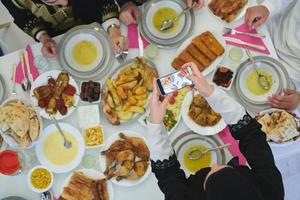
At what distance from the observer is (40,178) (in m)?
1.46

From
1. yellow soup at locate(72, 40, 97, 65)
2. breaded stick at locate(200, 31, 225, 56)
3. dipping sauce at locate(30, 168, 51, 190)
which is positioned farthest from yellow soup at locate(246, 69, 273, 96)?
dipping sauce at locate(30, 168, 51, 190)

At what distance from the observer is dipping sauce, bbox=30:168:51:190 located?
1.45 meters

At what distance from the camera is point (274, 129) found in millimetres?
1420

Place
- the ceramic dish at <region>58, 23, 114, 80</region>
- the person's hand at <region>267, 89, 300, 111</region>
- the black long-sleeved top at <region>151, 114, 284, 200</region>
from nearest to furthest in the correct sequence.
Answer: the black long-sleeved top at <region>151, 114, 284, 200</region> < the person's hand at <region>267, 89, 300, 111</region> < the ceramic dish at <region>58, 23, 114, 80</region>

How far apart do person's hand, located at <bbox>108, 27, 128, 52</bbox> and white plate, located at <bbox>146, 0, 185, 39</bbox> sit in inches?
4.6

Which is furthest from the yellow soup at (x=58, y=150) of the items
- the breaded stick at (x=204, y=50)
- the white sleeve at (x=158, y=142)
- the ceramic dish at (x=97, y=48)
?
the breaded stick at (x=204, y=50)

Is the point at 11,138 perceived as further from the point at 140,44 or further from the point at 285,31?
the point at 285,31

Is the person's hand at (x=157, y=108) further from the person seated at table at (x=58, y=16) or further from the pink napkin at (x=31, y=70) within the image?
the pink napkin at (x=31, y=70)

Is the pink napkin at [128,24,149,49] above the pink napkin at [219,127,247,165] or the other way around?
above

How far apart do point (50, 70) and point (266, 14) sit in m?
0.90

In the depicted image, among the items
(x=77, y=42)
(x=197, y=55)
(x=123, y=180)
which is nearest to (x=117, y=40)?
(x=77, y=42)

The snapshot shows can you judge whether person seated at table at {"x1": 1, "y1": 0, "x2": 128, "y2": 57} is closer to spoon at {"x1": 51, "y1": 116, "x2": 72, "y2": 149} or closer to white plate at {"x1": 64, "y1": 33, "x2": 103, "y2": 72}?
white plate at {"x1": 64, "y1": 33, "x2": 103, "y2": 72}

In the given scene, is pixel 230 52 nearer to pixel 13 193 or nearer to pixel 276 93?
pixel 276 93

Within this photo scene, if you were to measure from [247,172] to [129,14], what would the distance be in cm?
77
